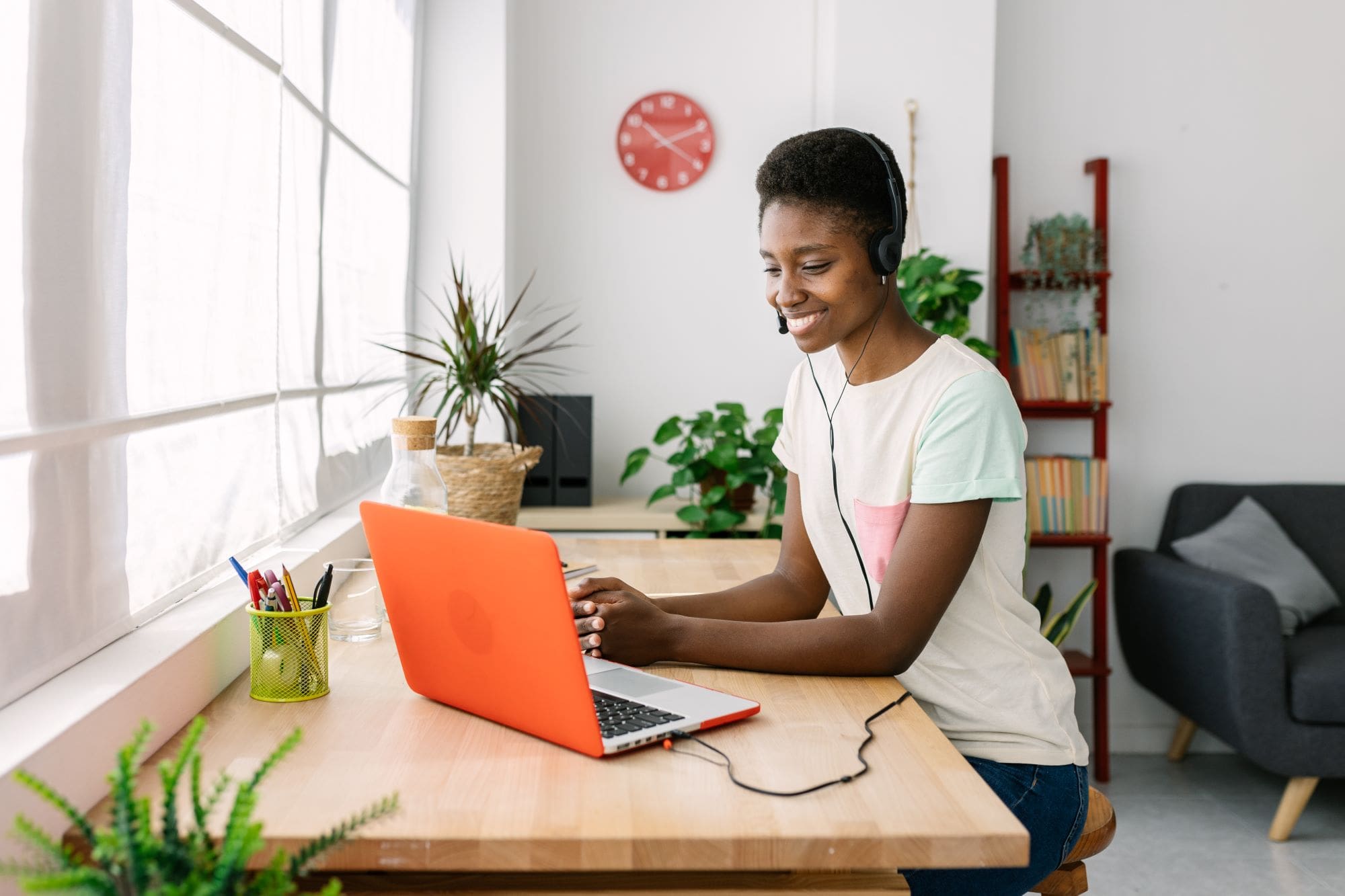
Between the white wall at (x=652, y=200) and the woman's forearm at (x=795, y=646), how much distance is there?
2.41 meters

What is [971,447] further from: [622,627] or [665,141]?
[665,141]

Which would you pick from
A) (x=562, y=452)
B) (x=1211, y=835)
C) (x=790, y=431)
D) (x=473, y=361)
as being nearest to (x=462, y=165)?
(x=562, y=452)

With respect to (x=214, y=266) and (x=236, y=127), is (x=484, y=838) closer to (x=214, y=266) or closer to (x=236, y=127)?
(x=214, y=266)

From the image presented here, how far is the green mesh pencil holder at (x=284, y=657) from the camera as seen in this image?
1259mm

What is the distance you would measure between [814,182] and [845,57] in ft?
7.37

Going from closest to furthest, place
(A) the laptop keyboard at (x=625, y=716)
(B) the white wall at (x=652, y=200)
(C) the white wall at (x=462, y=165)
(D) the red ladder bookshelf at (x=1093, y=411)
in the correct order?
1. (A) the laptop keyboard at (x=625, y=716)
2. (C) the white wall at (x=462, y=165)
3. (D) the red ladder bookshelf at (x=1093, y=411)
4. (B) the white wall at (x=652, y=200)

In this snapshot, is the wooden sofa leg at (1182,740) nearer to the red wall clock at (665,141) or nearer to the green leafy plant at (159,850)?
the red wall clock at (665,141)

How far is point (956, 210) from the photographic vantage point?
3484mm

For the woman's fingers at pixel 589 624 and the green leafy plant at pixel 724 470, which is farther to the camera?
the green leafy plant at pixel 724 470

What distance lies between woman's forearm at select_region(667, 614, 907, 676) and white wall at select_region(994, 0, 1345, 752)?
104 inches

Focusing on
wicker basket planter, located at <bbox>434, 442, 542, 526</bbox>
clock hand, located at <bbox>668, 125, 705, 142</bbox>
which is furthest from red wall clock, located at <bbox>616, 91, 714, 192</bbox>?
wicker basket planter, located at <bbox>434, 442, 542, 526</bbox>

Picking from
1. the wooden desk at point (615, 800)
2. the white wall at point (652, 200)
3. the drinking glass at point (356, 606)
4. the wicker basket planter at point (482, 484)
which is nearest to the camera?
the wooden desk at point (615, 800)

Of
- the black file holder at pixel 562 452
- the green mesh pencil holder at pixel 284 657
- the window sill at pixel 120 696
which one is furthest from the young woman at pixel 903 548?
the black file holder at pixel 562 452

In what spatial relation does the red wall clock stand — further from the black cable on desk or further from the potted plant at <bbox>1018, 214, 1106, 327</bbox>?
the black cable on desk
